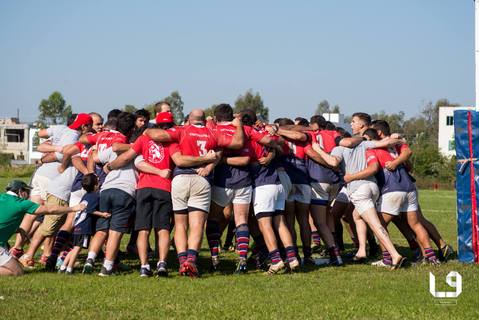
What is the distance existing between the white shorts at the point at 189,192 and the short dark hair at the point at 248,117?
118 centimetres

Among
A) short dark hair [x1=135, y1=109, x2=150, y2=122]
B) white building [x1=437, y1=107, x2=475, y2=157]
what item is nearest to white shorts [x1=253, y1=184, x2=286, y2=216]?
short dark hair [x1=135, y1=109, x2=150, y2=122]

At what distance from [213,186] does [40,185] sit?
304 cm

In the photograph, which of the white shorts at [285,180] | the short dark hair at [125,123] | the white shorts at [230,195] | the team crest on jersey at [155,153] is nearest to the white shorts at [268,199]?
the white shorts at [230,195]

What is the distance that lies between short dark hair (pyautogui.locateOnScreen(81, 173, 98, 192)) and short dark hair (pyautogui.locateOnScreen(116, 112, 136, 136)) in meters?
0.73

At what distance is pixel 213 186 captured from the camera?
10312mm

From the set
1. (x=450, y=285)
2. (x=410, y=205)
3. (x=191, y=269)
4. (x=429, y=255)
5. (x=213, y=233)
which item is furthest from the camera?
(x=410, y=205)

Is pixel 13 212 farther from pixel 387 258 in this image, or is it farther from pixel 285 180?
pixel 387 258

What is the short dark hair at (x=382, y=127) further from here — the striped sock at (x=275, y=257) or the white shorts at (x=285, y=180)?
the striped sock at (x=275, y=257)

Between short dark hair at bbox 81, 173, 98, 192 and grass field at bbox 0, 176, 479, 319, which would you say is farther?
short dark hair at bbox 81, 173, 98, 192

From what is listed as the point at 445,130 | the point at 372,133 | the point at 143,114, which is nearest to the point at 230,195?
the point at 143,114

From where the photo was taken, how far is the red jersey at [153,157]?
9.93 meters

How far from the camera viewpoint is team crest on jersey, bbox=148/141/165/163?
9969mm

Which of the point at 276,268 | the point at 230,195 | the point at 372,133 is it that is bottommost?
the point at 276,268

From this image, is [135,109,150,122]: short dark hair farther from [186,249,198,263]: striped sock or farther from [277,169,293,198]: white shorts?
[186,249,198,263]: striped sock
